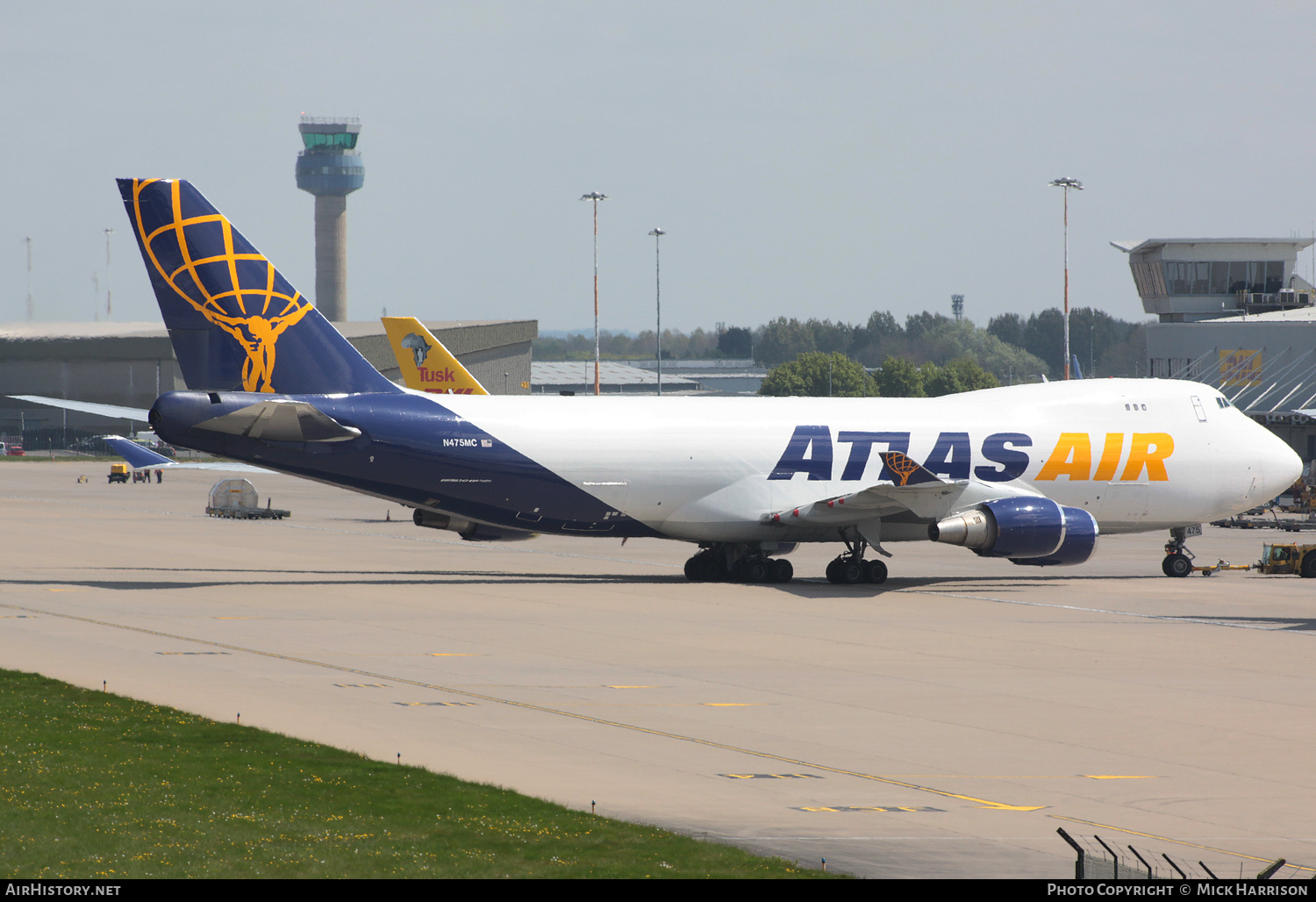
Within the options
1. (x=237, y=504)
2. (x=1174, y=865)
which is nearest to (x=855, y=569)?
(x=1174, y=865)

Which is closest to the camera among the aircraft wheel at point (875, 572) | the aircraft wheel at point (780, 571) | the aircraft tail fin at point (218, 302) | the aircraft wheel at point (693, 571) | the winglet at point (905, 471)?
the aircraft tail fin at point (218, 302)

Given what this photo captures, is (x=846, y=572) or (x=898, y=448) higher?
(x=898, y=448)

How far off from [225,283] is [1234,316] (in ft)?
244

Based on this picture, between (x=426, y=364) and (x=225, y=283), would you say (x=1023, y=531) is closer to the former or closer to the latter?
(x=225, y=283)

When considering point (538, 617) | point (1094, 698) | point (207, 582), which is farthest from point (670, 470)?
point (1094, 698)

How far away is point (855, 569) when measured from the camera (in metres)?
38.2

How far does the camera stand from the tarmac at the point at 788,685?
14.9 m

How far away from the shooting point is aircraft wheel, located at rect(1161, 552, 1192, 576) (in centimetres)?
4119

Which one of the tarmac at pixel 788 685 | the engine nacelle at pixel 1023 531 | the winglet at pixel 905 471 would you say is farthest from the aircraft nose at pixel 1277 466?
→ the winglet at pixel 905 471

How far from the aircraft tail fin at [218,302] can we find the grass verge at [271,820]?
17.4 m

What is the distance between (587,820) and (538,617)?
54.5ft

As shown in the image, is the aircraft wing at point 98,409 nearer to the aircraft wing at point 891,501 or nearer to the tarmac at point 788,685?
the tarmac at point 788,685
